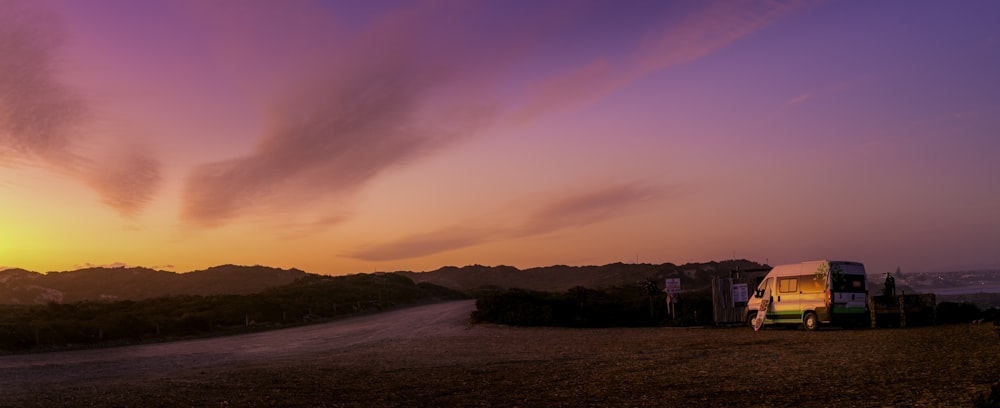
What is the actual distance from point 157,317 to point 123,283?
417ft

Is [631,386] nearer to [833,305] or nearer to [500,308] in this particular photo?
[833,305]

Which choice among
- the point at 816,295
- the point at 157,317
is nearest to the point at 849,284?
the point at 816,295

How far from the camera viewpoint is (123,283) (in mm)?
157250

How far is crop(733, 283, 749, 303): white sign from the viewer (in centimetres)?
3275

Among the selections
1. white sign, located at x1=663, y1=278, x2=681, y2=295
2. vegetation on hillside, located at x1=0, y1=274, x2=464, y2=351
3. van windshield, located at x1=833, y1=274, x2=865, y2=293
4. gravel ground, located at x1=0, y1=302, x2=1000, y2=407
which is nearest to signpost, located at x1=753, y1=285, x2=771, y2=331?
gravel ground, located at x1=0, y1=302, x2=1000, y2=407

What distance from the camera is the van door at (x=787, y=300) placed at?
2802 centimetres

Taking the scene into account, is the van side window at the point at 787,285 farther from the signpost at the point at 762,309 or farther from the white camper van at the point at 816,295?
the signpost at the point at 762,309

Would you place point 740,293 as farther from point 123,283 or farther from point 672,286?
point 123,283

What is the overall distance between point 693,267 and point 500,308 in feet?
378

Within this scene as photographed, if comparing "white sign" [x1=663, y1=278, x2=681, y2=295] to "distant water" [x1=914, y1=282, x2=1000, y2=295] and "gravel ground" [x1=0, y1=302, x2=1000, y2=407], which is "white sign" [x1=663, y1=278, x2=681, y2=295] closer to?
"gravel ground" [x1=0, y1=302, x2=1000, y2=407]

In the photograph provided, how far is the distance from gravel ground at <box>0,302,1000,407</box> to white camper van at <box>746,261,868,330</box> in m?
0.97

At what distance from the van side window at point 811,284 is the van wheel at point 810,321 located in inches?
38.3

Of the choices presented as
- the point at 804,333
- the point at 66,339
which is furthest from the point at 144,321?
the point at 804,333

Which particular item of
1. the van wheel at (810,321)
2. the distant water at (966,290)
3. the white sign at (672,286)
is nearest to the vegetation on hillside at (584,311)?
the white sign at (672,286)
